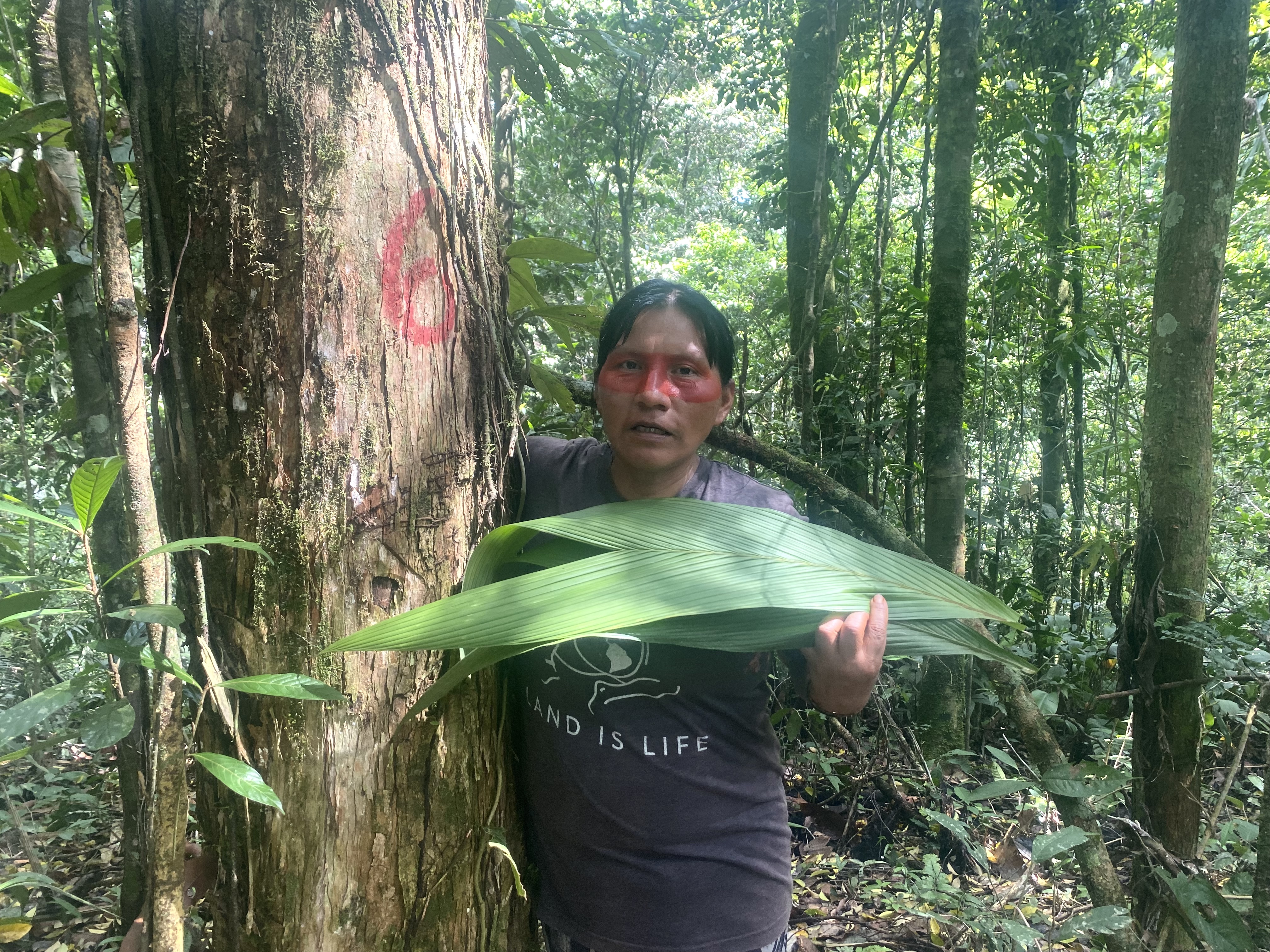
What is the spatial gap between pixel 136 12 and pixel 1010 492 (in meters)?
4.65

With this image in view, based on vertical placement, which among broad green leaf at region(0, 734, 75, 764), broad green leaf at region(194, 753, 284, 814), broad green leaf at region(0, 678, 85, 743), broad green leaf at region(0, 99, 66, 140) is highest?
broad green leaf at region(0, 99, 66, 140)

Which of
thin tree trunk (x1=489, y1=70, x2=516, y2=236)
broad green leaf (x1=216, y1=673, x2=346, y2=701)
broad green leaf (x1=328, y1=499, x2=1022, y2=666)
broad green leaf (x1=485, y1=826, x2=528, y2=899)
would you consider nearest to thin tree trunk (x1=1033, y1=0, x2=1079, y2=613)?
thin tree trunk (x1=489, y1=70, x2=516, y2=236)

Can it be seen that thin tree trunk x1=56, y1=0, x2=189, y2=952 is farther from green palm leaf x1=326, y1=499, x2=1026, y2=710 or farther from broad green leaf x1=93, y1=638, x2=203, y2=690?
Result: green palm leaf x1=326, y1=499, x2=1026, y2=710

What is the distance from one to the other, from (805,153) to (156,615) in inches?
164

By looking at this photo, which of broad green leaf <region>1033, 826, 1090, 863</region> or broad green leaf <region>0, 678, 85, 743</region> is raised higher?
broad green leaf <region>0, 678, 85, 743</region>

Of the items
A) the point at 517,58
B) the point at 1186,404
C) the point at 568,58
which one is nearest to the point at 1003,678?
the point at 1186,404

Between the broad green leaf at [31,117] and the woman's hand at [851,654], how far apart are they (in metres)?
1.42

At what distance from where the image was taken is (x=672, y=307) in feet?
4.17

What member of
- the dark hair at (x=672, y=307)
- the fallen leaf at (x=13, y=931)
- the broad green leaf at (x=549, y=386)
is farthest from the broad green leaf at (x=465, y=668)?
the fallen leaf at (x=13, y=931)

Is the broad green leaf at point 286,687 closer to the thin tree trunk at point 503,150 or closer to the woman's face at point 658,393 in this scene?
the woman's face at point 658,393

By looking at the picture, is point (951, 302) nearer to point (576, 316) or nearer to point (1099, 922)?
point (576, 316)

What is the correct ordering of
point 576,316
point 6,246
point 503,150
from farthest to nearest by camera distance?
point 503,150 < point 576,316 < point 6,246

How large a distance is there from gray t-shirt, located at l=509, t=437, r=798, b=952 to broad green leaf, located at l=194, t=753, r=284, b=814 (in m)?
0.47

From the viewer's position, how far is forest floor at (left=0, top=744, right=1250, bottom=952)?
1863mm
